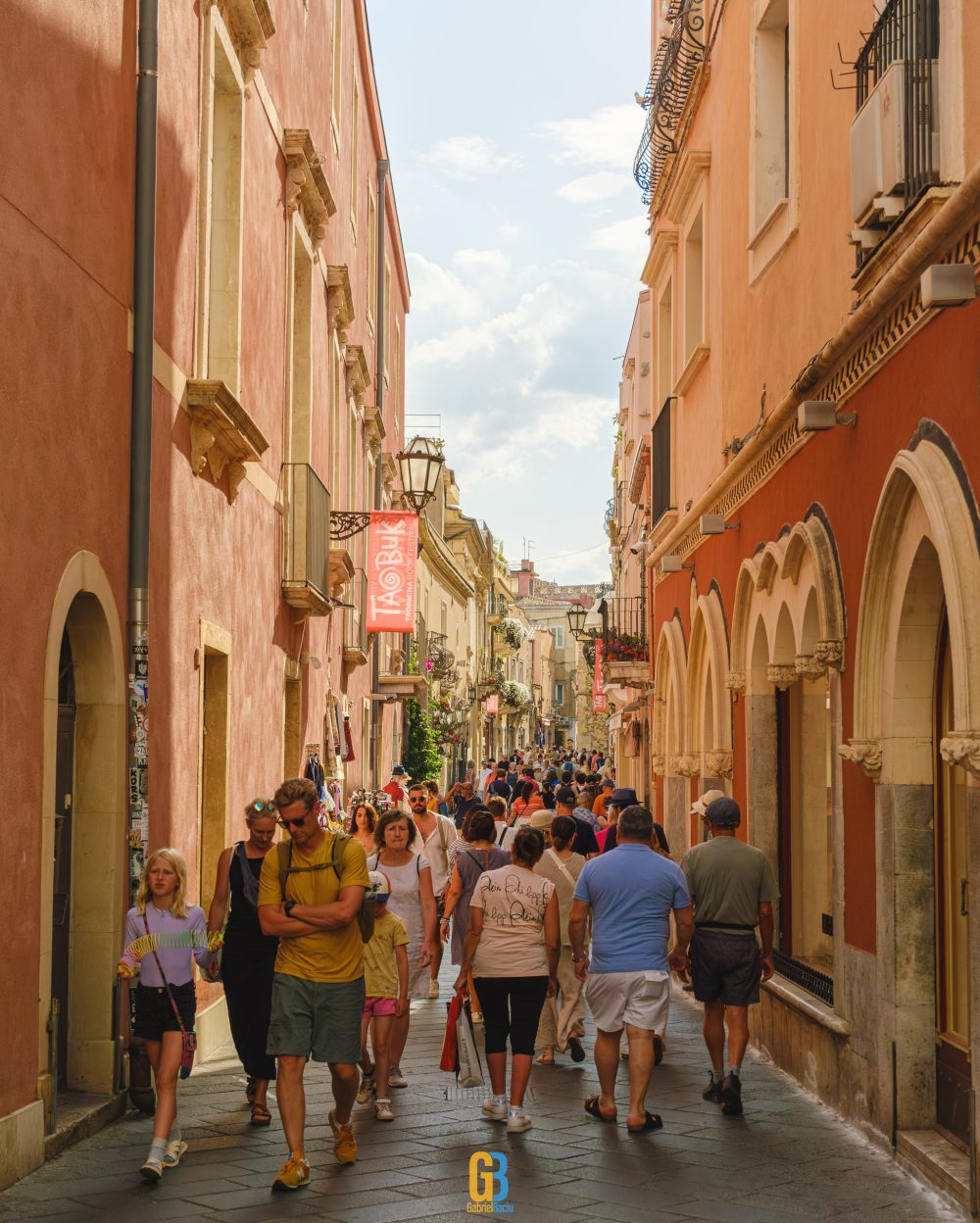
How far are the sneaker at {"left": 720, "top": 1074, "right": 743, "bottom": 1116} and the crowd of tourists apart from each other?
0.01 meters

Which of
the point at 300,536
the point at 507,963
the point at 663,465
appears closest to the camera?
the point at 507,963

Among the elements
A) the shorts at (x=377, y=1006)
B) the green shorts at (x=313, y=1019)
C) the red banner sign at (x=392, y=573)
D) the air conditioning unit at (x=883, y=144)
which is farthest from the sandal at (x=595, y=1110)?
the red banner sign at (x=392, y=573)

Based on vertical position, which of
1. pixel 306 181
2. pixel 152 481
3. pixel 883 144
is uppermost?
pixel 306 181

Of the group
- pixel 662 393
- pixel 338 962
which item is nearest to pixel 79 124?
pixel 338 962

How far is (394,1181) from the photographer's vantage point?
7.50 m

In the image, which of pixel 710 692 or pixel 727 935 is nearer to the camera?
pixel 727 935

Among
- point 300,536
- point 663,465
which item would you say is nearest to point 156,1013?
point 300,536

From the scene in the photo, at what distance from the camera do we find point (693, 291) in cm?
1797

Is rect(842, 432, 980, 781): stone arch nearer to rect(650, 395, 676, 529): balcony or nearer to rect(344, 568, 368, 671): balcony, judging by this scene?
rect(650, 395, 676, 529): balcony

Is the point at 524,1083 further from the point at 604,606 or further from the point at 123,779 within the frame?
the point at 604,606

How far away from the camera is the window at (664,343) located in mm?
20141

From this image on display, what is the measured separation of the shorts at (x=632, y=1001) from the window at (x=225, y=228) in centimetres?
548

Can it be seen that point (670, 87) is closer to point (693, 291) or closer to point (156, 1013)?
point (693, 291)

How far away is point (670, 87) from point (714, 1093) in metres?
11.6
